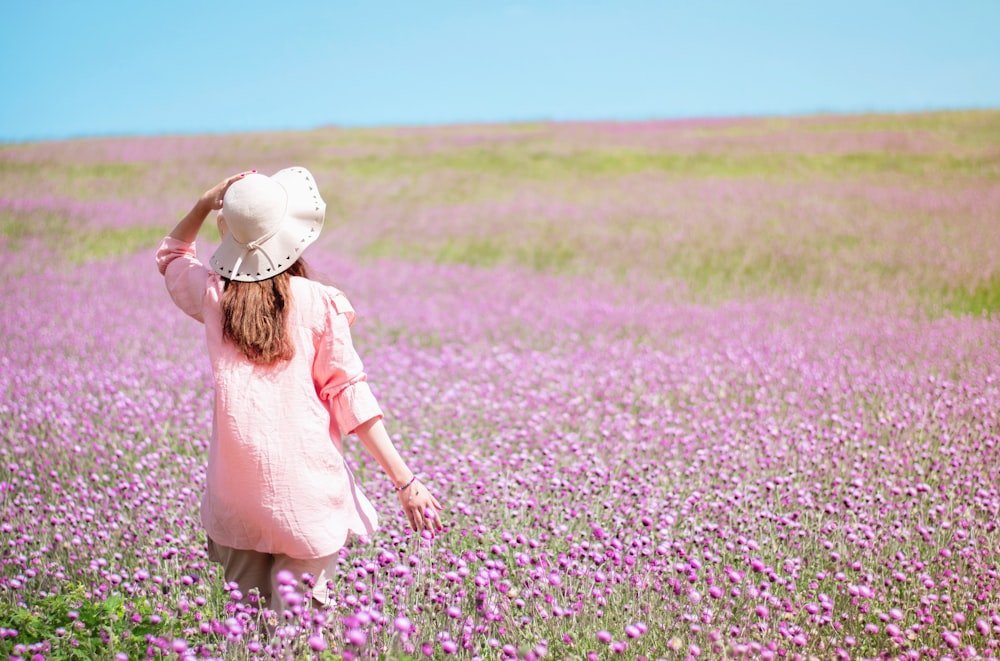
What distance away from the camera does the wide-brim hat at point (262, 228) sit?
2219mm

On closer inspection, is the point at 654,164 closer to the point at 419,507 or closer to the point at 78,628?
the point at 419,507

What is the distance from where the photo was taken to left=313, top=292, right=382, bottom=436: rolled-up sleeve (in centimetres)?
229

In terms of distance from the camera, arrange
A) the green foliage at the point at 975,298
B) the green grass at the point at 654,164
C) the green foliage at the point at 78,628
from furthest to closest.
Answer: the green grass at the point at 654,164, the green foliage at the point at 975,298, the green foliage at the point at 78,628

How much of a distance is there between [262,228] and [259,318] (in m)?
0.24

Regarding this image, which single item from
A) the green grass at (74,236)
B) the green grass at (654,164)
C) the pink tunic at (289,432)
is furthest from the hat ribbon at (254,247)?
the green grass at (654,164)

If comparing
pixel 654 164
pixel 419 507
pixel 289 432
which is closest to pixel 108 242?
pixel 654 164

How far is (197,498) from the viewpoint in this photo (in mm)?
3645

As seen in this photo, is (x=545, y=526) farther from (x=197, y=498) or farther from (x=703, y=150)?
(x=703, y=150)

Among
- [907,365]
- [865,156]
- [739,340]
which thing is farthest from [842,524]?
[865,156]

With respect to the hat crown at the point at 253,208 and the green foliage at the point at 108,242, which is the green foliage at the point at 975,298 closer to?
the hat crown at the point at 253,208

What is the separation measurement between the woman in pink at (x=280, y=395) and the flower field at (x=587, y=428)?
16 cm

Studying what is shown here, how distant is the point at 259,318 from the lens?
221 cm

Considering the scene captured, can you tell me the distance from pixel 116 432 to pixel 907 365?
204 inches

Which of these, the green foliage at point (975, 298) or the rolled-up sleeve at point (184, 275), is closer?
the rolled-up sleeve at point (184, 275)
